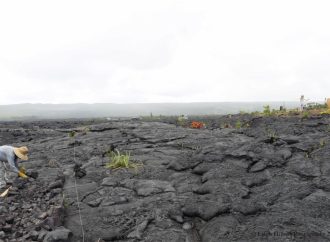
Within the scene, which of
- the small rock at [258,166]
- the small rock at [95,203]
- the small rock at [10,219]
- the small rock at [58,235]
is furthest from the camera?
the small rock at [258,166]

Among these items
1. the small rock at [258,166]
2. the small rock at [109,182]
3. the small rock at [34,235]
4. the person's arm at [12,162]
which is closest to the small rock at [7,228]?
the small rock at [34,235]

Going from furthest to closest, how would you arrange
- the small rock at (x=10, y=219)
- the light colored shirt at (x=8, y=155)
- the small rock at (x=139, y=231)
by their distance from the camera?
the light colored shirt at (x=8, y=155) → the small rock at (x=10, y=219) → the small rock at (x=139, y=231)

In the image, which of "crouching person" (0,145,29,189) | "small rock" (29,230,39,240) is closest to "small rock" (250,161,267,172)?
"small rock" (29,230,39,240)

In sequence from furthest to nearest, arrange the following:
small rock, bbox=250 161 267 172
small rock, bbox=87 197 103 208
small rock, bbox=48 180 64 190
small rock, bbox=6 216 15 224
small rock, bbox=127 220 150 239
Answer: small rock, bbox=250 161 267 172 → small rock, bbox=48 180 64 190 → small rock, bbox=87 197 103 208 → small rock, bbox=6 216 15 224 → small rock, bbox=127 220 150 239

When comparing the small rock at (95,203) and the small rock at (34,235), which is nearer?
the small rock at (34,235)

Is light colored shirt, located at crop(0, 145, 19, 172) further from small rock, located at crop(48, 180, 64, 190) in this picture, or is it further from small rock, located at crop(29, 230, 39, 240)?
small rock, located at crop(29, 230, 39, 240)

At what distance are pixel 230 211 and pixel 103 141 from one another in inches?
389

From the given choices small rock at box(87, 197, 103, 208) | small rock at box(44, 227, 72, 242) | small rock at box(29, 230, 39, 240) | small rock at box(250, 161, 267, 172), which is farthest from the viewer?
small rock at box(250, 161, 267, 172)

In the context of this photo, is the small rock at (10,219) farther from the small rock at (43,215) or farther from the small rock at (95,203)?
the small rock at (95,203)

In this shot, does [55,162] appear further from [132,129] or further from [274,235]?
[274,235]

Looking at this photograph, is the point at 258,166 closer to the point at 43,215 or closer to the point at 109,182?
the point at 109,182

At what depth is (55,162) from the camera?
16125mm

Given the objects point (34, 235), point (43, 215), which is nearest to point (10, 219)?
point (43, 215)

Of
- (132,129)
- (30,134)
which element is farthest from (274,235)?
(30,134)
